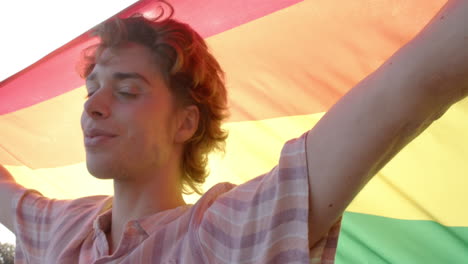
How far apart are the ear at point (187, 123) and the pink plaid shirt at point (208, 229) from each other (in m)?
0.19

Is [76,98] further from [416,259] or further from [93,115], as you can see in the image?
[416,259]

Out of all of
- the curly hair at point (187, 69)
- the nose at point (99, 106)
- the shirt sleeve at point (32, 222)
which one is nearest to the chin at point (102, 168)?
the nose at point (99, 106)

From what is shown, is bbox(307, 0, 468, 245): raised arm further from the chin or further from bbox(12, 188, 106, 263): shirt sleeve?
bbox(12, 188, 106, 263): shirt sleeve

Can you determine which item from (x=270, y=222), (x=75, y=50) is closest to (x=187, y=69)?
(x=75, y=50)

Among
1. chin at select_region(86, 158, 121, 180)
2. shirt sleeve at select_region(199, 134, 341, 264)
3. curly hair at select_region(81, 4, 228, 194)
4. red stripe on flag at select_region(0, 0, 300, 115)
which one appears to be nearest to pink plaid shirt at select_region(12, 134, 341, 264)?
shirt sleeve at select_region(199, 134, 341, 264)

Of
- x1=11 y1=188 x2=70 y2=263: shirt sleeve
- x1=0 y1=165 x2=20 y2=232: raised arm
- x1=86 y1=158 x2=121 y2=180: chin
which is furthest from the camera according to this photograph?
x1=0 y1=165 x2=20 y2=232: raised arm

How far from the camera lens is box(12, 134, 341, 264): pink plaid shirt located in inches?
34.7

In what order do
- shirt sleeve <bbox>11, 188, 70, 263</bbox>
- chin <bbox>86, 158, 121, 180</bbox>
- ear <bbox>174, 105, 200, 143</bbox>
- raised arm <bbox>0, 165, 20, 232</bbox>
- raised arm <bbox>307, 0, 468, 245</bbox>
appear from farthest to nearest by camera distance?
1. raised arm <bbox>0, 165, 20, 232</bbox>
2. shirt sleeve <bbox>11, 188, 70, 263</bbox>
3. ear <bbox>174, 105, 200, 143</bbox>
4. chin <bbox>86, 158, 121, 180</bbox>
5. raised arm <bbox>307, 0, 468, 245</bbox>

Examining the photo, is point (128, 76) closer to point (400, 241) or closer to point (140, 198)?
point (140, 198)

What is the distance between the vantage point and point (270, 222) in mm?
899

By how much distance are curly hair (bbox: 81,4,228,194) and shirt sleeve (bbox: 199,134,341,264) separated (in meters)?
0.41

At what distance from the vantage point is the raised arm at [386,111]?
27.8 inches

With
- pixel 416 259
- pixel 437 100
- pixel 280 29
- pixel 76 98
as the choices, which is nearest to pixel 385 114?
pixel 437 100

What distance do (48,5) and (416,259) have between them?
3.60 ft
